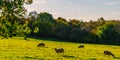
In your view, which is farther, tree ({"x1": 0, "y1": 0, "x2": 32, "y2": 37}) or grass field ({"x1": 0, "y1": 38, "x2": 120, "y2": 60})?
grass field ({"x1": 0, "y1": 38, "x2": 120, "y2": 60})

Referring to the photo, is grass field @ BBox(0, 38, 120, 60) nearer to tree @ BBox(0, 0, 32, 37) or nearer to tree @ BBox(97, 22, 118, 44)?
tree @ BBox(0, 0, 32, 37)

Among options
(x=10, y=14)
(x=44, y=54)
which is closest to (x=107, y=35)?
(x=44, y=54)

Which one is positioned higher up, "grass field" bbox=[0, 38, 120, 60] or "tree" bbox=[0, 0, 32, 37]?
"tree" bbox=[0, 0, 32, 37]

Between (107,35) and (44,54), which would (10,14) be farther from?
(107,35)

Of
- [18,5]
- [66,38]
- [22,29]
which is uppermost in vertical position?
Result: [18,5]

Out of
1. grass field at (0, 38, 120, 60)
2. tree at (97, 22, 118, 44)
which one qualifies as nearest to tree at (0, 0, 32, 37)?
grass field at (0, 38, 120, 60)

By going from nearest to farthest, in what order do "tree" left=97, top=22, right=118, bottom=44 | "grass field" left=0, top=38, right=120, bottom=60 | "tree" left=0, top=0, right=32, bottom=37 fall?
"tree" left=0, top=0, right=32, bottom=37 → "grass field" left=0, top=38, right=120, bottom=60 → "tree" left=97, top=22, right=118, bottom=44

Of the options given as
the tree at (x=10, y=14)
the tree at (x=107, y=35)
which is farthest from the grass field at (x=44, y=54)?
the tree at (x=107, y=35)

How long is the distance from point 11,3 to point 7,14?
1.30 metres

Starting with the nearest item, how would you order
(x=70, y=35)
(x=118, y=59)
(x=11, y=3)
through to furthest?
(x=11, y=3)
(x=118, y=59)
(x=70, y=35)

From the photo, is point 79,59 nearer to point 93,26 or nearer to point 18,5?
point 18,5

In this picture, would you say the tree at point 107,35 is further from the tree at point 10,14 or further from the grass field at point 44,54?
the tree at point 10,14

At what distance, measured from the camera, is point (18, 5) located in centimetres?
3331

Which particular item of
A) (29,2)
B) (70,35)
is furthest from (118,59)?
(70,35)
